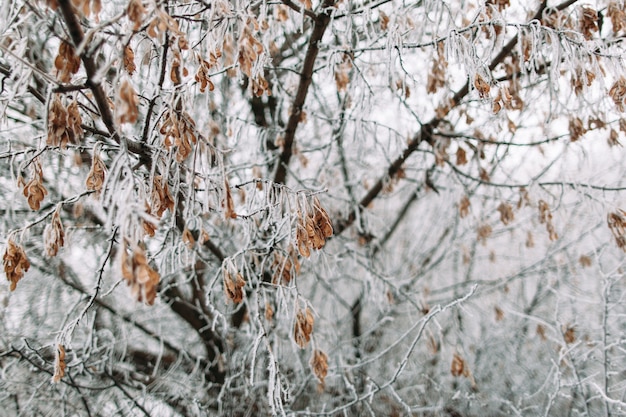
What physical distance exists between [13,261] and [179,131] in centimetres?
63

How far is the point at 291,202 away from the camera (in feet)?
4.57

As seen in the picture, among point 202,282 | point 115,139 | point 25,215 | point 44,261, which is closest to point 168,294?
point 202,282

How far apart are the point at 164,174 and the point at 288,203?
0.36m

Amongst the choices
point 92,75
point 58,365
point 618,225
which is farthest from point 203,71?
point 618,225

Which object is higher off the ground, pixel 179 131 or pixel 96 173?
pixel 179 131

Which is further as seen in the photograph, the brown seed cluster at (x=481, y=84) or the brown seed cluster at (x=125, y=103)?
the brown seed cluster at (x=481, y=84)

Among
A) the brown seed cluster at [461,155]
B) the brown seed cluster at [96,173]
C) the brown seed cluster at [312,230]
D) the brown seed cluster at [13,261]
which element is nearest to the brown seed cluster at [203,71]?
the brown seed cluster at [96,173]

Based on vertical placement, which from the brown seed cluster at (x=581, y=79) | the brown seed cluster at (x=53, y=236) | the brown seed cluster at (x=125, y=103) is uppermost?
the brown seed cluster at (x=581, y=79)

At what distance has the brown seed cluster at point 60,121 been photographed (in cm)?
116

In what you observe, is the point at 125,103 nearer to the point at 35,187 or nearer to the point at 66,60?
the point at 66,60

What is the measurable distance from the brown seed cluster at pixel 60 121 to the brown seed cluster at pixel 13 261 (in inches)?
14.1

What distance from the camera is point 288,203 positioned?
1.36 metres

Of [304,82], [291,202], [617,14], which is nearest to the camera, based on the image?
[291,202]

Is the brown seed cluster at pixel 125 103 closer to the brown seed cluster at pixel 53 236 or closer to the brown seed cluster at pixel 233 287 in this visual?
the brown seed cluster at pixel 53 236
